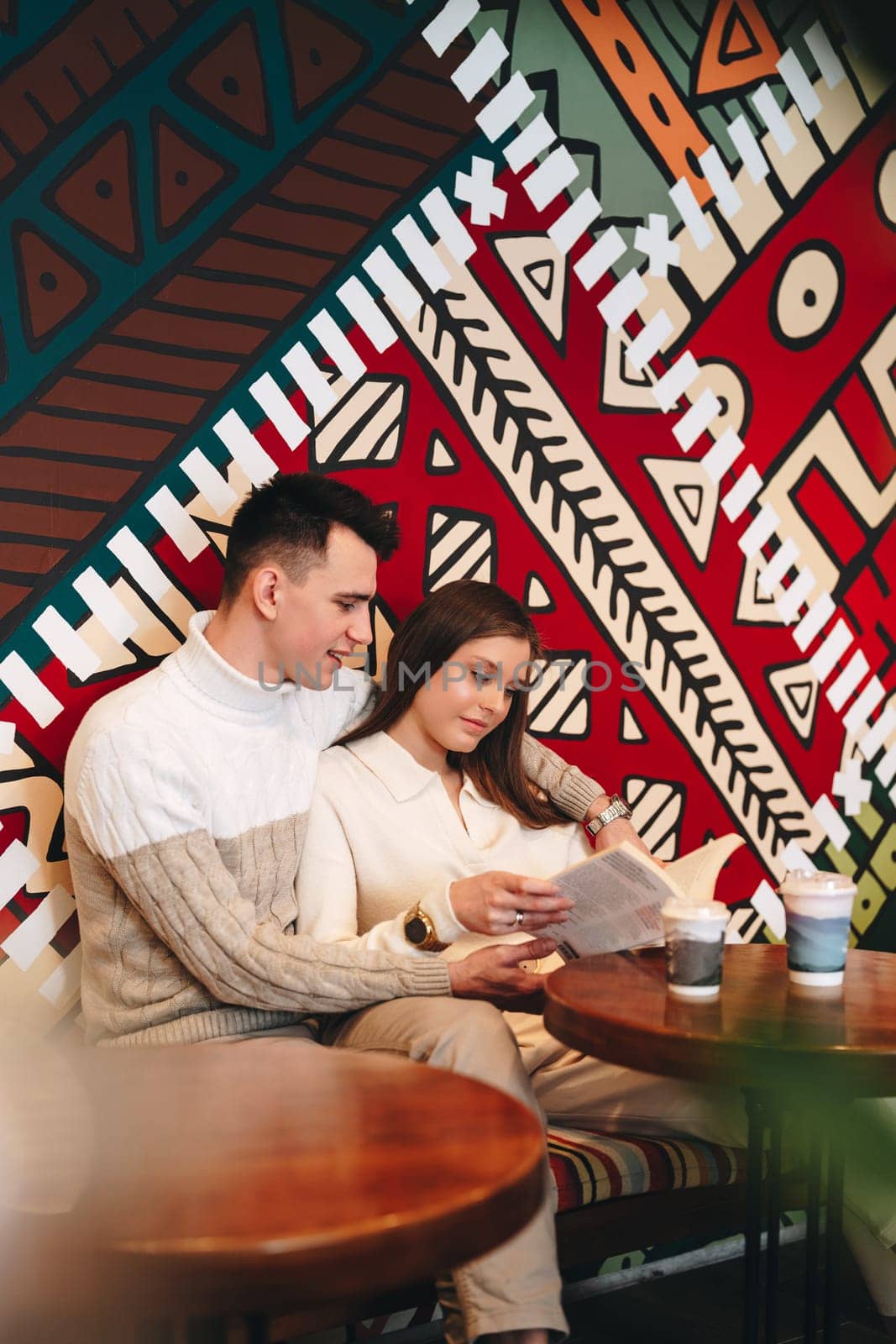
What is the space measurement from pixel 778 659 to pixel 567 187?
51.5 inches

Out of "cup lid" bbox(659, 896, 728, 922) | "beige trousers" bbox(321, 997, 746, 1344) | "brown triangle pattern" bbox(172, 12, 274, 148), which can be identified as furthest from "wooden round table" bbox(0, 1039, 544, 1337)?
"brown triangle pattern" bbox(172, 12, 274, 148)

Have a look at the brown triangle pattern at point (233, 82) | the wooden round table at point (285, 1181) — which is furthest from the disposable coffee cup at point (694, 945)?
the brown triangle pattern at point (233, 82)

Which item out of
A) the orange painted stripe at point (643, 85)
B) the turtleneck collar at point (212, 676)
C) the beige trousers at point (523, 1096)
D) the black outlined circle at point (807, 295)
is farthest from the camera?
the black outlined circle at point (807, 295)

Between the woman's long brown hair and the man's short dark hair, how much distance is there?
316mm

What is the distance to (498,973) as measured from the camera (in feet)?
6.75

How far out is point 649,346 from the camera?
9.91 feet

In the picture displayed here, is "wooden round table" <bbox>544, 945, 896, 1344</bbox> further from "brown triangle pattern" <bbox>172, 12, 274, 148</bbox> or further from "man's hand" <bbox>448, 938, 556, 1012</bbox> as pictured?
"brown triangle pattern" <bbox>172, 12, 274, 148</bbox>

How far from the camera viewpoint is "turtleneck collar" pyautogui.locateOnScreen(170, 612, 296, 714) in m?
2.16

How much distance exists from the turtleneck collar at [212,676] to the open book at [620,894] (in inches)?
25.3

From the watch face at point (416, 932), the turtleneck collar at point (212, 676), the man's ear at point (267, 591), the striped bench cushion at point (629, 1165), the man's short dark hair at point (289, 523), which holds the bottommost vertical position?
the striped bench cushion at point (629, 1165)

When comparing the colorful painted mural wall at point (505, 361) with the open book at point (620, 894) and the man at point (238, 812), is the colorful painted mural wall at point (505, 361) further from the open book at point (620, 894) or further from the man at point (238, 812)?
the open book at point (620, 894)

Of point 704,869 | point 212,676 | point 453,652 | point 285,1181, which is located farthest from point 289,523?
point 285,1181

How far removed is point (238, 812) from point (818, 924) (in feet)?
3.23

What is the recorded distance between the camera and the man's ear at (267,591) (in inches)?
87.2
